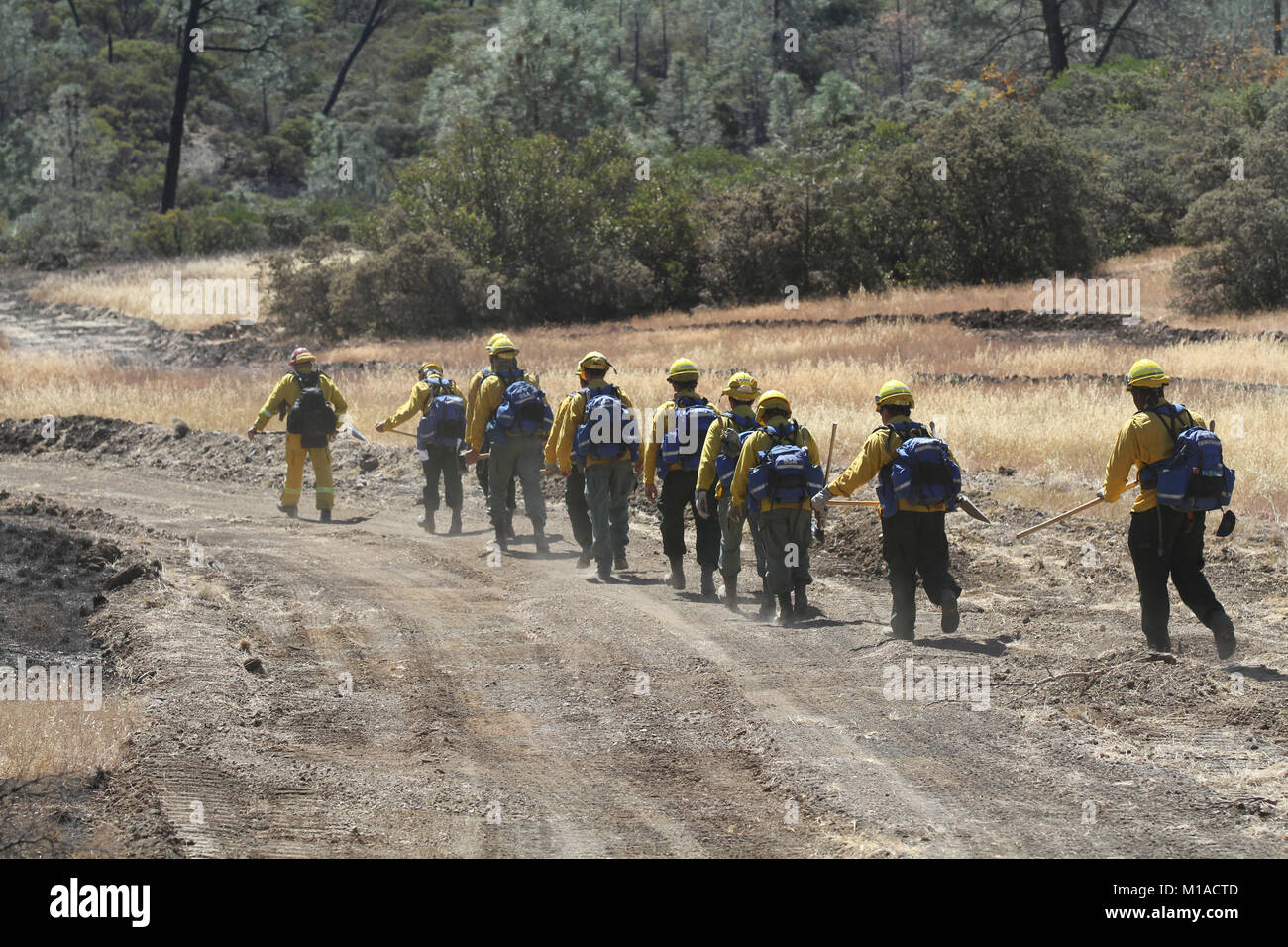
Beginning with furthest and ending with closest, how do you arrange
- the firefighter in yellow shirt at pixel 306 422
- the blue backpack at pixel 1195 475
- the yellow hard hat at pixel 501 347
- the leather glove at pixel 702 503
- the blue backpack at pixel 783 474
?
the firefighter in yellow shirt at pixel 306 422
the yellow hard hat at pixel 501 347
the leather glove at pixel 702 503
the blue backpack at pixel 783 474
the blue backpack at pixel 1195 475

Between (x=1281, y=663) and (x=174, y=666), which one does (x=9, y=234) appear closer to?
(x=174, y=666)

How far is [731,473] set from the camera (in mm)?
11406

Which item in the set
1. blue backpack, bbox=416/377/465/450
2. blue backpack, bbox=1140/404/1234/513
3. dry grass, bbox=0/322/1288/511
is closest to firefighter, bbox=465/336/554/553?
blue backpack, bbox=416/377/465/450

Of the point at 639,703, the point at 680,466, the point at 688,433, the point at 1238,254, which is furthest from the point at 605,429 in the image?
the point at 1238,254

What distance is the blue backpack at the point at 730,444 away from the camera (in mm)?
11250

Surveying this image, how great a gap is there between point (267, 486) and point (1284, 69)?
4898cm

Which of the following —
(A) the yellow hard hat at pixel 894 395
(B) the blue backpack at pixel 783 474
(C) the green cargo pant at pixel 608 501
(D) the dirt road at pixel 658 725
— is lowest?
(D) the dirt road at pixel 658 725

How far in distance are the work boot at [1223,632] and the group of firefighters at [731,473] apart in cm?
1

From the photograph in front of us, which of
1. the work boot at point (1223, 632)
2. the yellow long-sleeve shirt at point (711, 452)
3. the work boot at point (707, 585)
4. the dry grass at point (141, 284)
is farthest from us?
the dry grass at point (141, 284)

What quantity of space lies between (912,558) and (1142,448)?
1784mm

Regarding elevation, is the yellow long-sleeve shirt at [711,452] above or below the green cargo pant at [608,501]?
above

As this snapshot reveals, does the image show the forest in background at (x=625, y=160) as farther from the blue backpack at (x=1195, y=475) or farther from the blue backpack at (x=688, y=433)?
the blue backpack at (x=1195, y=475)

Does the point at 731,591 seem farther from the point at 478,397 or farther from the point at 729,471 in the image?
the point at 478,397

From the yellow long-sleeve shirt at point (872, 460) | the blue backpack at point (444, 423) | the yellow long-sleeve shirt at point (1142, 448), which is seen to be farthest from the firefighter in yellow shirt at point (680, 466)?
the blue backpack at point (444, 423)
